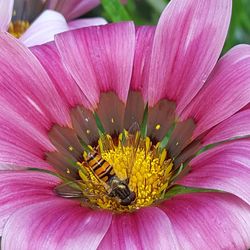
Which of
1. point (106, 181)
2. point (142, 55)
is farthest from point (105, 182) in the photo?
point (142, 55)

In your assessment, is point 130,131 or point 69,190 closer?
point 69,190

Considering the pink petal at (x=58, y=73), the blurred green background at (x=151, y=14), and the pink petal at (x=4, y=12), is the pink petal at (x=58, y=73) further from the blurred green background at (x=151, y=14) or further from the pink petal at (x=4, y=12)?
the blurred green background at (x=151, y=14)

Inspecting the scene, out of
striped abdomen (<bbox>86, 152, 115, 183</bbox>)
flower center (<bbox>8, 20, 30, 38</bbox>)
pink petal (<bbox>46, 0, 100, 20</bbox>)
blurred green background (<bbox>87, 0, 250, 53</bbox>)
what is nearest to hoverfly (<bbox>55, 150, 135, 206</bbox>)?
striped abdomen (<bbox>86, 152, 115, 183</bbox>)

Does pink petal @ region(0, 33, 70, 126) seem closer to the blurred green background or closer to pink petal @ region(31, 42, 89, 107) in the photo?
pink petal @ region(31, 42, 89, 107)

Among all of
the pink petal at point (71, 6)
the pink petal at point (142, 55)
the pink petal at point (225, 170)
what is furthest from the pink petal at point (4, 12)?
the pink petal at point (225, 170)

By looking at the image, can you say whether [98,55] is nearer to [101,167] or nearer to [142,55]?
[142,55]

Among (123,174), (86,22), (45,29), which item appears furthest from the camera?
(86,22)

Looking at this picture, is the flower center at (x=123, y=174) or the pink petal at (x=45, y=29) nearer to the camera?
the flower center at (x=123, y=174)
